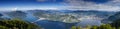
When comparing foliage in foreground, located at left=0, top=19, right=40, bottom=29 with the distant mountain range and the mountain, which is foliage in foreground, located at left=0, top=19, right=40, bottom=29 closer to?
the distant mountain range

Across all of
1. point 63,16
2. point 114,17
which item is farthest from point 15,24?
point 114,17

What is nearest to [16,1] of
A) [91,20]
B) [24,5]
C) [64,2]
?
[24,5]

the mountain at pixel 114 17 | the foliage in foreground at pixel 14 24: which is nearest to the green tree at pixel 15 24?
the foliage in foreground at pixel 14 24

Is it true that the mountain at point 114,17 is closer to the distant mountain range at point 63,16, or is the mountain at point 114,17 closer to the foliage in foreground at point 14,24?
the distant mountain range at point 63,16

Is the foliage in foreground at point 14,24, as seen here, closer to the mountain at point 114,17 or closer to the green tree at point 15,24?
the green tree at point 15,24

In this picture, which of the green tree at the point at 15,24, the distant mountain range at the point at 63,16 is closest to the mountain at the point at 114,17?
the distant mountain range at the point at 63,16

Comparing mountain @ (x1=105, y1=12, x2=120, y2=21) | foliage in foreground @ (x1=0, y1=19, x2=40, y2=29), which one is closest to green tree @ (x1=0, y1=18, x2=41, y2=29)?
foliage in foreground @ (x1=0, y1=19, x2=40, y2=29)

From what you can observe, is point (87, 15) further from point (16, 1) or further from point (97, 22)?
point (16, 1)
